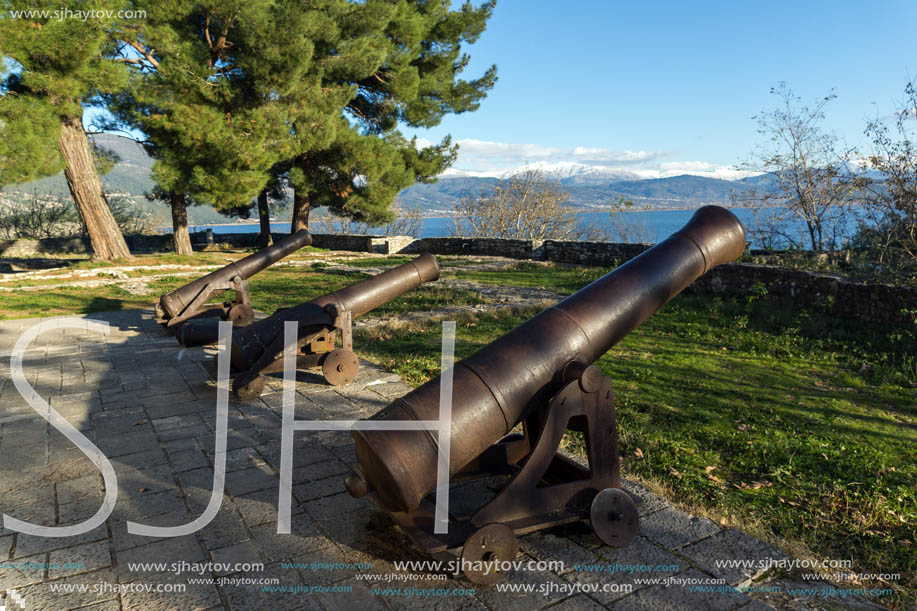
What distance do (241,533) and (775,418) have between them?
463 cm

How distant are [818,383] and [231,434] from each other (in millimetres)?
6170

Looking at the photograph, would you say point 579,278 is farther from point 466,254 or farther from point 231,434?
point 231,434

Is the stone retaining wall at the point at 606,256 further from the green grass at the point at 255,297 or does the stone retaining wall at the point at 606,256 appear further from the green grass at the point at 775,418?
the green grass at the point at 255,297

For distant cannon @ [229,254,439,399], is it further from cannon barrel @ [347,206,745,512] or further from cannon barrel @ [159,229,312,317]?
cannon barrel @ [347,206,745,512]

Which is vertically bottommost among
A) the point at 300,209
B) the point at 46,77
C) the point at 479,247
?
the point at 479,247

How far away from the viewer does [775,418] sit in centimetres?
503

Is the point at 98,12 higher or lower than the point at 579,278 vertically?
higher

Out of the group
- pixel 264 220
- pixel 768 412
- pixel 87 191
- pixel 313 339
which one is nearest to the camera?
pixel 768 412

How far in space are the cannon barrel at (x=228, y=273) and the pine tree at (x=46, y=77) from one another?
10627 millimetres

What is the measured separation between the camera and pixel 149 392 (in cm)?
565

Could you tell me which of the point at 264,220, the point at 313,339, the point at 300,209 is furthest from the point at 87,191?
the point at 313,339

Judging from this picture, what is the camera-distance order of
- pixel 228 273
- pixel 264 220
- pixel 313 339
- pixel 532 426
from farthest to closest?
1. pixel 264 220
2. pixel 228 273
3. pixel 313 339
4. pixel 532 426

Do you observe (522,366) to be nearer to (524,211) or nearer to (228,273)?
(228,273)

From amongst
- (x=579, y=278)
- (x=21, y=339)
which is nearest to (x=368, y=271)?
(x=579, y=278)
